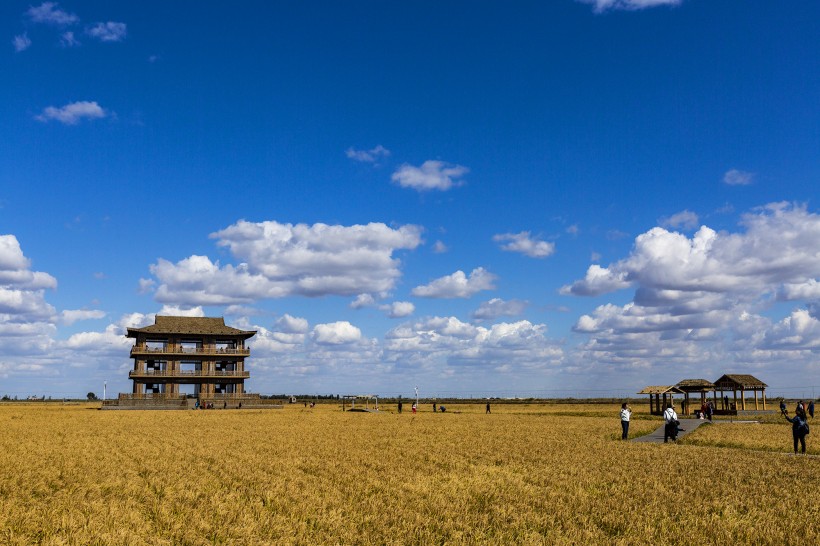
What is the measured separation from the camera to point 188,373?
82.3 meters

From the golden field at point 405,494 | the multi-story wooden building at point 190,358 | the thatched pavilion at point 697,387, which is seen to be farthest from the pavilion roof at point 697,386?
the multi-story wooden building at point 190,358

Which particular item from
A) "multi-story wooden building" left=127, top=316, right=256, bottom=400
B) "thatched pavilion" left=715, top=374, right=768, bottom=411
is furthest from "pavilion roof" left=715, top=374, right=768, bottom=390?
"multi-story wooden building" left=127, top=316, right=256, bottom=400

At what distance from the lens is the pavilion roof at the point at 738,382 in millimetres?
64625

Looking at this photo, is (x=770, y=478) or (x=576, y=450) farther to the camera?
(x=576, y=450)

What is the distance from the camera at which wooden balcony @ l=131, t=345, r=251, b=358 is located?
8056 centimetres

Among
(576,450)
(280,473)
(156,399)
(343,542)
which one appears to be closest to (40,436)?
(280,473)

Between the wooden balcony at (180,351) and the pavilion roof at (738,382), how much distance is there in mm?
54988

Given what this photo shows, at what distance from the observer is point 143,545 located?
10.4 m

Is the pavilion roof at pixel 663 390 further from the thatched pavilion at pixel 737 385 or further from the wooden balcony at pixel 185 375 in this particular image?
the wooden balcony at pixel 185 375

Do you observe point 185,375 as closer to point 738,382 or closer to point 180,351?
point 180,351

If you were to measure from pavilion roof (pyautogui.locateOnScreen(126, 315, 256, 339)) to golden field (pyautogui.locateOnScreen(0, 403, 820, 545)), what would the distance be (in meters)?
56.0

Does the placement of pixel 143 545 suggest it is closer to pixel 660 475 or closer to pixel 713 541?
pixel 713 541

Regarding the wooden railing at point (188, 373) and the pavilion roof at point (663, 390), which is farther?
the wooden railing at point (188, 373)

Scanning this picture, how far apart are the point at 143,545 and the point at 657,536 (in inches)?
332
